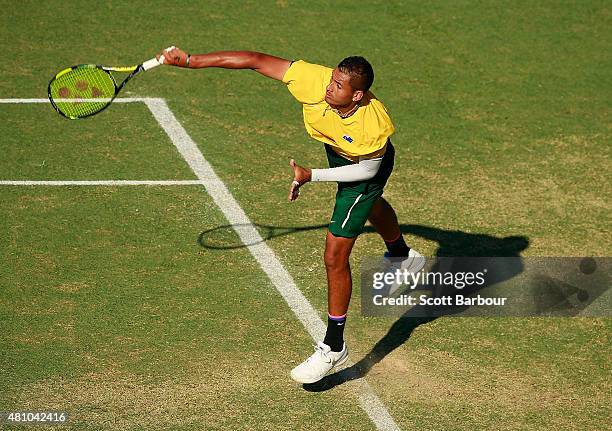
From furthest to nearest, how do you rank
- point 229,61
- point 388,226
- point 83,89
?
1. point 388,226
2. point 83,89
3. point 229,61

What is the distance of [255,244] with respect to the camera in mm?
12078

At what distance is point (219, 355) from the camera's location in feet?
33.3

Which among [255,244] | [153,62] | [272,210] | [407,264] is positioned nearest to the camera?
[153,62]

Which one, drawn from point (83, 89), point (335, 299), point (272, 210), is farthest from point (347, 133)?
point (272, 210)

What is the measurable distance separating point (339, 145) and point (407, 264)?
218cm

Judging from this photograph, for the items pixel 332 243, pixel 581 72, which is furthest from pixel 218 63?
pixel 581 72

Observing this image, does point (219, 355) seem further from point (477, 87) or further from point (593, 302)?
point (477, 87)

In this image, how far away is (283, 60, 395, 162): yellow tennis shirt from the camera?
31.2 feet

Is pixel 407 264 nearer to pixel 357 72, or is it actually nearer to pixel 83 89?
pixel 357 72

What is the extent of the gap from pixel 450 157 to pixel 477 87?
91.7 inches

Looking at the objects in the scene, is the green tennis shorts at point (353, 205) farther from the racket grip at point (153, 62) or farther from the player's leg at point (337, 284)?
the racket grip at point (153, 62)

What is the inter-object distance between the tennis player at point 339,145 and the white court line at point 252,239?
554mm

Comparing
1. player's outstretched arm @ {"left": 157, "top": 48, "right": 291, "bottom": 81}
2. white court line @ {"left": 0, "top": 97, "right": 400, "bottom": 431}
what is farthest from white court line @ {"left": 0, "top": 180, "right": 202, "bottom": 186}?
player's outstretched arm @ {"left": 157, "top": 48, "right": 291, "bottom": 81}

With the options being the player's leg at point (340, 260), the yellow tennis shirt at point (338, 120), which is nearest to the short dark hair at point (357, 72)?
the yellow tennis shirt at point (338, 120)
